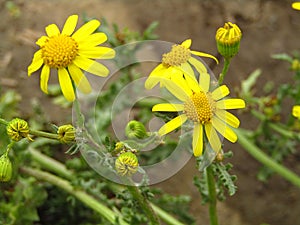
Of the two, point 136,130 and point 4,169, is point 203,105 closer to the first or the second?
point 136,130

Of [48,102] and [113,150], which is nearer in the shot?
[113,150]

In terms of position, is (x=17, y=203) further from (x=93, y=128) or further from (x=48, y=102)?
(x=48, y=102)

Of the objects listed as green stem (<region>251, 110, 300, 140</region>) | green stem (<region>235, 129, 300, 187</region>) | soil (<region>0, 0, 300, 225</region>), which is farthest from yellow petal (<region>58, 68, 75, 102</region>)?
soil (<region>0, 0, 300, 225</region>)

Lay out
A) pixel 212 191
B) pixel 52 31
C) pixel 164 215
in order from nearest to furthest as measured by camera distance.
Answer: pixel 52 31 < pixel 212 191 < pixel 164 215

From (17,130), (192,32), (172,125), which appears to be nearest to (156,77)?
(172,125)

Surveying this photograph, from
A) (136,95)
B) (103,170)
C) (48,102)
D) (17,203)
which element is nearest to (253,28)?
(136,95)

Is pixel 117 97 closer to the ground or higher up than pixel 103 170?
higher up
